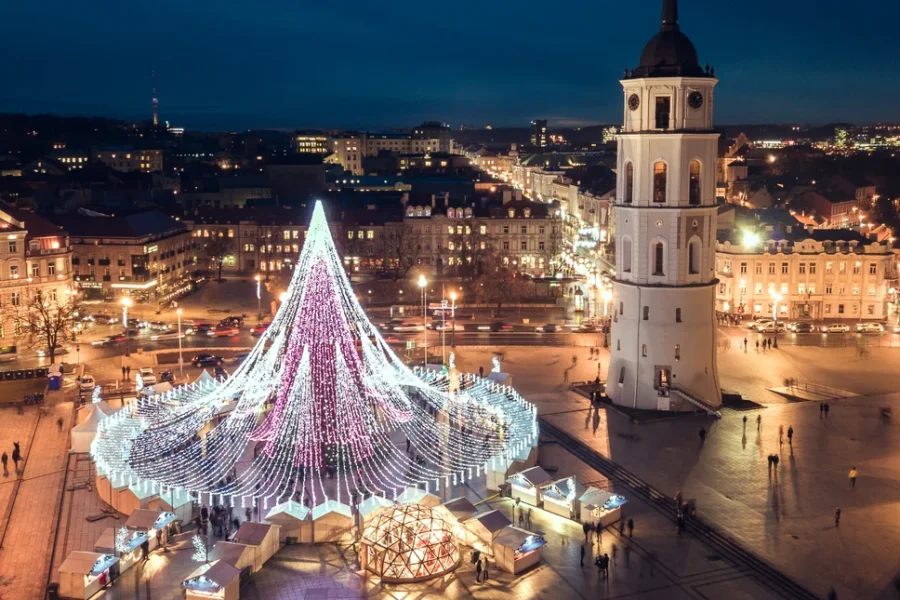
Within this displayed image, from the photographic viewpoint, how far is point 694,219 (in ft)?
120

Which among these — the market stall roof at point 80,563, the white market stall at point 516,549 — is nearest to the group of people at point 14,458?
the market stall roof at point 80,563

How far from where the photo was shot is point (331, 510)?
24.8 meters

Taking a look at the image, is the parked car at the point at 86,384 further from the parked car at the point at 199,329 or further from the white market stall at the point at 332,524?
the white market stall at the point at 332,524

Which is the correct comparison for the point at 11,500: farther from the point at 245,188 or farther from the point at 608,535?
the point at 245,188

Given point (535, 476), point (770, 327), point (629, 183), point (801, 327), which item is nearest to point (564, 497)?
point (535, 476)

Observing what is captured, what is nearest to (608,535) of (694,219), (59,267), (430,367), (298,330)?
(298,330)

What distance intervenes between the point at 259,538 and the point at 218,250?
59865 millimetres

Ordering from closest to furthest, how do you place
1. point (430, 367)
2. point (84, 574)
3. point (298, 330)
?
point (84, 574), point (298, 330), point (430, 367)

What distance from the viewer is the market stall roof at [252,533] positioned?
75.7 ft

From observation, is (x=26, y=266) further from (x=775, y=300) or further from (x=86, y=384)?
(x=775, y=300)

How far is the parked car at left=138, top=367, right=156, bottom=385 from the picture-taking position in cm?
4225

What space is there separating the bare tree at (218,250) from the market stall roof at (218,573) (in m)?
58.2

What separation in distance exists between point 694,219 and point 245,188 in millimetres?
79550

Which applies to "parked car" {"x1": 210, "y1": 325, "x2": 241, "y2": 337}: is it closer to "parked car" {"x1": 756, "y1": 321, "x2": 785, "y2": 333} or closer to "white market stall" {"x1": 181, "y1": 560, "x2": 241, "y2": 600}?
"parked car" {"x1": 756, "y1": 321, "x2": 785, "y2": 333}
